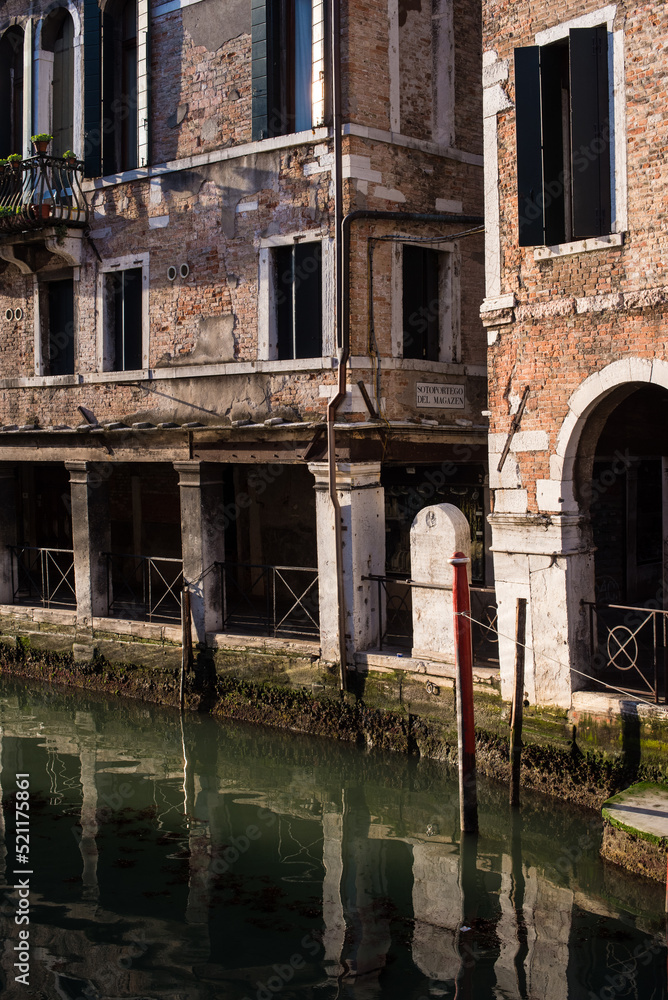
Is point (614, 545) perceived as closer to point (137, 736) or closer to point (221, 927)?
point (137, 736)

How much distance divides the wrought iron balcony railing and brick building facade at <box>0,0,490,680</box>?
42 mm

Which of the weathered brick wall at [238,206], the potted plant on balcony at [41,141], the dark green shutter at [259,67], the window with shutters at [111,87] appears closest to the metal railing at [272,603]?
the weathered brick wall at [238,206]

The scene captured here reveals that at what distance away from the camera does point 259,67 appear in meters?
11.0

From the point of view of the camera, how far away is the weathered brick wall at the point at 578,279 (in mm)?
7848

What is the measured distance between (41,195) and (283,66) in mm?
3721

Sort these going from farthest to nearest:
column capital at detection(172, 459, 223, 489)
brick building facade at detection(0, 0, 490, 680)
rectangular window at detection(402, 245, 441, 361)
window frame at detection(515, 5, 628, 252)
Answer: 1. column capital at detection(172, 459, 223, 489)
2. rectangular window at detection(402, 245, 441, 361)
3. brick building facade at detection(0, 0, 490, 680)
4. window frame at detection(515, 5, 628, 252)

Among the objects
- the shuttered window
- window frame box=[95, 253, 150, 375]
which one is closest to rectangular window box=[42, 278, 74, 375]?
window frame box=[95, 253, 150, 375]

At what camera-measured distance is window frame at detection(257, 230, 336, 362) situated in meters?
10.6

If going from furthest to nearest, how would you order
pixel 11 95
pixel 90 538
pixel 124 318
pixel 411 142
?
pixel 11 95 → pixel 90 538 → pixel 124 318 → pixel 411 142

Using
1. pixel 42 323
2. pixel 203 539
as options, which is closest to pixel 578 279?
pixel 203 539

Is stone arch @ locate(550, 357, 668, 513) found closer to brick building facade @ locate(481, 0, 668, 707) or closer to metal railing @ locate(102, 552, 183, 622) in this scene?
brick building facade @ locate(481, 0, 668, 707)

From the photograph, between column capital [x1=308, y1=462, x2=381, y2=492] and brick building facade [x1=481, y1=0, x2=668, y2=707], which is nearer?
brick building facade [x1=481, y1=0, x2=668, y2=707]

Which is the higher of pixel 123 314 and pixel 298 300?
pixel 123 314

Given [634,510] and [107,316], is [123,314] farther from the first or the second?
[634,510]
